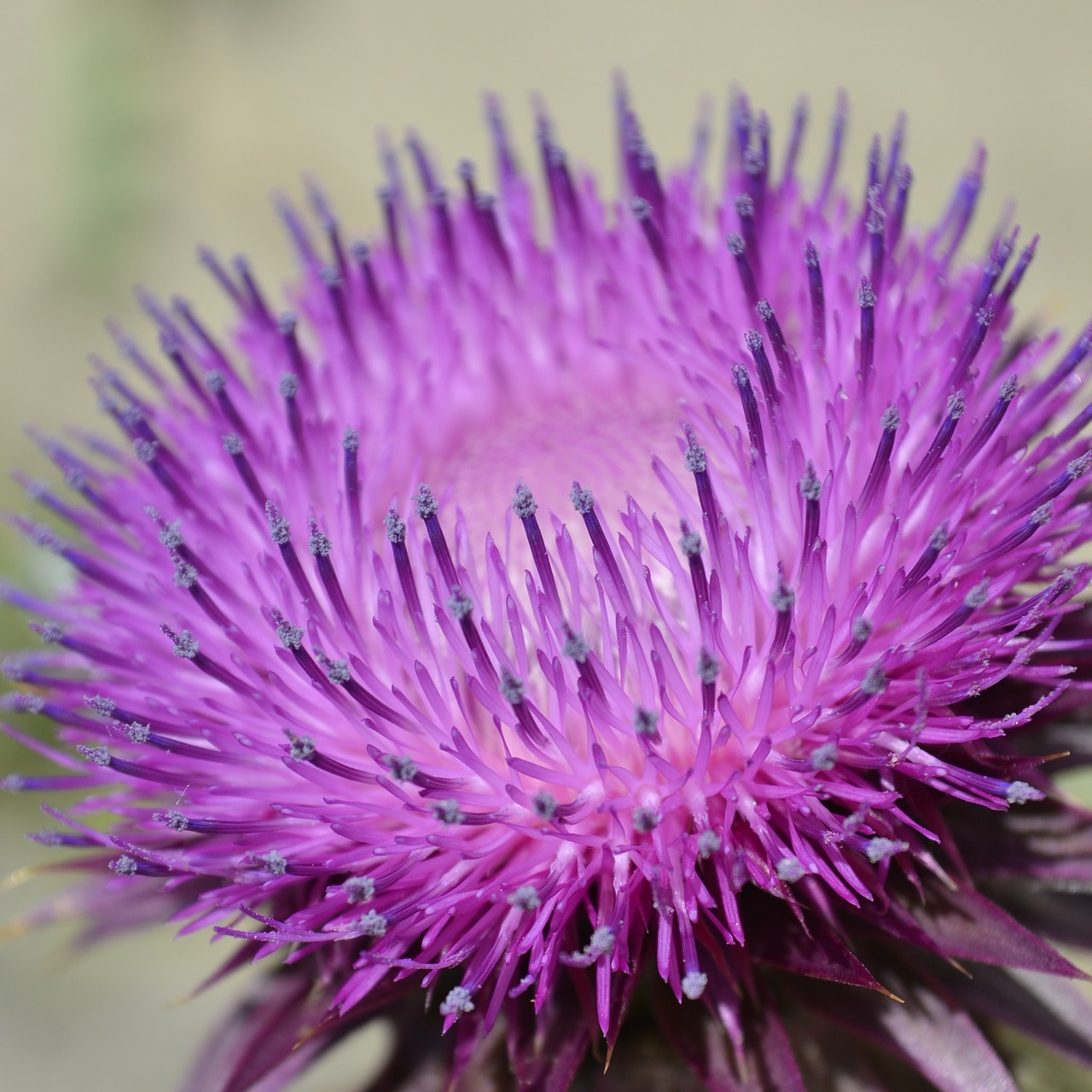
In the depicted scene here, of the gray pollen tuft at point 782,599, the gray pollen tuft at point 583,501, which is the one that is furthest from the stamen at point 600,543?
the gray pollen tuft at point 782,599

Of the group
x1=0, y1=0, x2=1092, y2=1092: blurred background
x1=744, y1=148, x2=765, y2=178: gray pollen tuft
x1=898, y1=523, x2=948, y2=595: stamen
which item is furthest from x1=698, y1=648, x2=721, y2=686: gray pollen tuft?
x1=0, y1=0, x2=1092, y2=1092: blurred background

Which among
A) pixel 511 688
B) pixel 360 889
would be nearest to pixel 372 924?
pixel 360 889

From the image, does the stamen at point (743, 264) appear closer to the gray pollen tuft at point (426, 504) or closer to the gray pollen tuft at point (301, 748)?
the gray pollen tuft at point (426, 504)

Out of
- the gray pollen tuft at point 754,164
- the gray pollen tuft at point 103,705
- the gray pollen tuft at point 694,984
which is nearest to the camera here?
the gray pollen tuft at point 694,984

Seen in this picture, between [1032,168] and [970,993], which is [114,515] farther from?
[1032,168]

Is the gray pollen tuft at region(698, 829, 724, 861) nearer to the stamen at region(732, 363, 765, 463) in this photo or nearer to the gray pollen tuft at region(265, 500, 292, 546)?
the stamen at region(732, 363, 765, 463)

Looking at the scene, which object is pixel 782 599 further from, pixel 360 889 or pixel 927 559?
pixel 360 889
